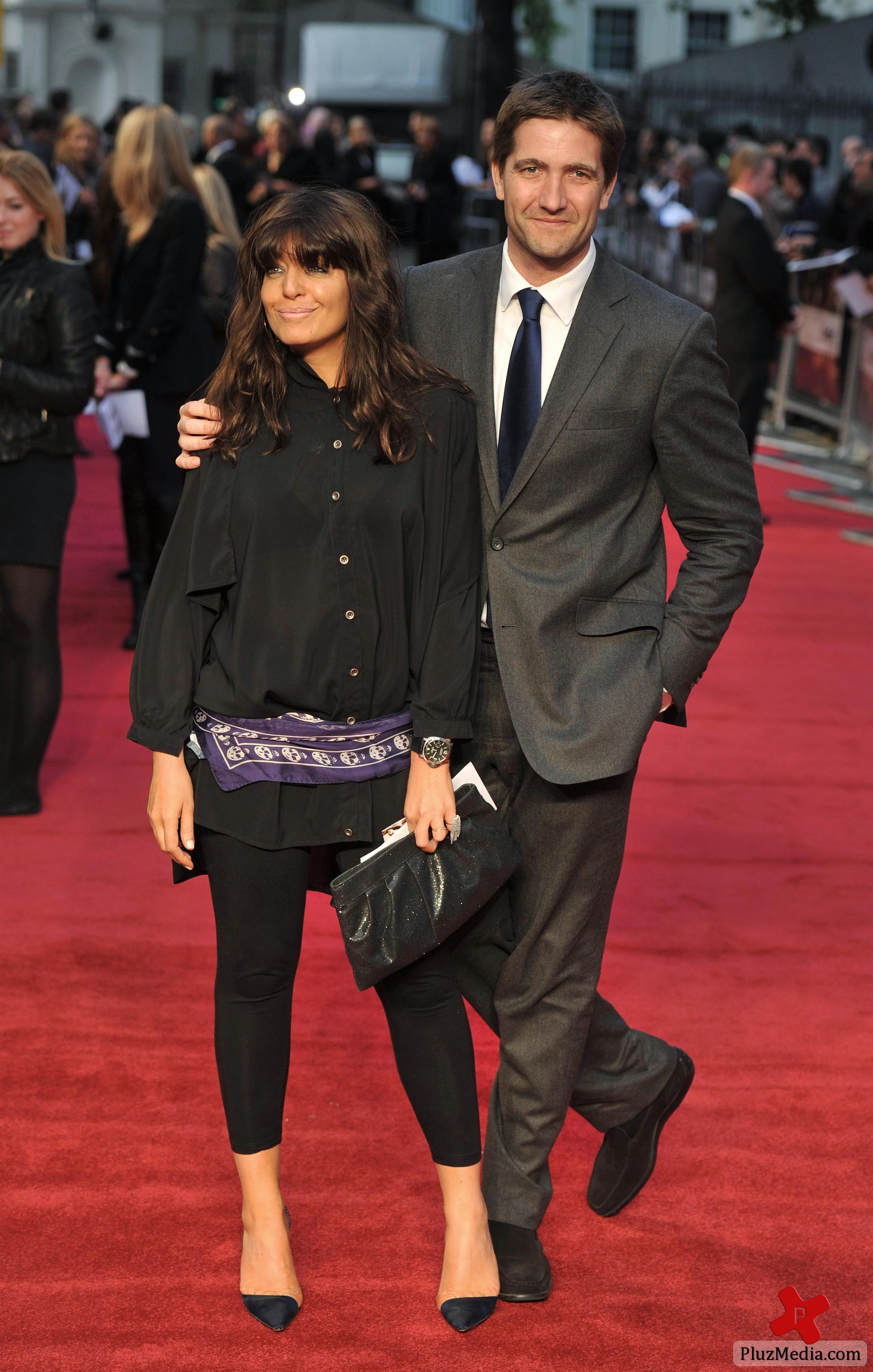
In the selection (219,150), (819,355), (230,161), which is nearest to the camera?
(819,355)

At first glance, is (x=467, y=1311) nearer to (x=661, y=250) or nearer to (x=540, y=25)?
(x=661, y=250)

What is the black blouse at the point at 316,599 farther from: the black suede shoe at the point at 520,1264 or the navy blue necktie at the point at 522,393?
the black suede shoe at the point at 520,1264

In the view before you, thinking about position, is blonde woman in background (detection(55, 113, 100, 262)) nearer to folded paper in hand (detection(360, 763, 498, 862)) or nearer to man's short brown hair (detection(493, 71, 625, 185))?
man's short brown hair (detection(493, 71, 625, 185))

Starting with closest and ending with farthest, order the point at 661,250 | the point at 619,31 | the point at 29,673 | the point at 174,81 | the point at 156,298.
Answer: the point at 29,673 < the point at 156,298 < the point at 661,250 < the point at 619,31 < the point at 174,81

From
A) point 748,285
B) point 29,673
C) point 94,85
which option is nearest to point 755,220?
point 748,285

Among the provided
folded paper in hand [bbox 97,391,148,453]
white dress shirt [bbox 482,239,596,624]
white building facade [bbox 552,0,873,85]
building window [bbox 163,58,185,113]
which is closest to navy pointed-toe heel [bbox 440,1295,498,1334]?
white dress shirt [bbox 482,239,596,624]

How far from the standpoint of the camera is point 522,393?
8.95ft

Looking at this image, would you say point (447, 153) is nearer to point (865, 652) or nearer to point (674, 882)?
point (865, 652)

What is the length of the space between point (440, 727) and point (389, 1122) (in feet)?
4.06

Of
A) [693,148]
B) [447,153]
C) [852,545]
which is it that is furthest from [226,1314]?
[693,148]

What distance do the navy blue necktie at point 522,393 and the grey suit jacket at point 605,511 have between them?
3cm

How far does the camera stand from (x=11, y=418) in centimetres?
502

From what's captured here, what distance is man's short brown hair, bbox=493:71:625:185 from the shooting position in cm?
261

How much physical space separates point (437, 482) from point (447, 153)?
14507 mm
